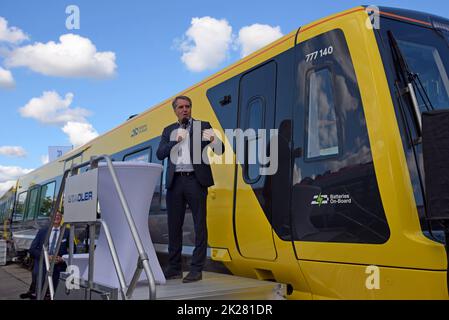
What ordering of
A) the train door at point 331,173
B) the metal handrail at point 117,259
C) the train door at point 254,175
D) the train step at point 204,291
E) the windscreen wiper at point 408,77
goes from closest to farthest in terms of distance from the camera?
the metal handrail at point 117,259 → the train door at point 331,173 → the windscreen wiper at point 408,77 → the train step at point 204,291 → the train door at point 254,175

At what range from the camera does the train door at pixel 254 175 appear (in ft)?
13.2

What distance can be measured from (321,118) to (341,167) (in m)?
0.47

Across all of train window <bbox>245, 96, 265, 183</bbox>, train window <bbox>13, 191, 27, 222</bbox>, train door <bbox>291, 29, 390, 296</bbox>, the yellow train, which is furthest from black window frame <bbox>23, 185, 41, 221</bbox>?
train door <bbox>291, 29, 390, 296</bbox>

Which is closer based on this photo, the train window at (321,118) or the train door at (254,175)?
the train window at (321,118)

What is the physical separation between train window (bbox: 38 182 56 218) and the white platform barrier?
9.32m

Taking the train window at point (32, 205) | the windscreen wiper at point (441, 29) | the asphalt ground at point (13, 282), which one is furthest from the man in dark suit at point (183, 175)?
the train window at point (32, 205)

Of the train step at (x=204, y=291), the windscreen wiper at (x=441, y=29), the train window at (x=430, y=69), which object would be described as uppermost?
A: the windscreen wiper at (x=441, y=29)

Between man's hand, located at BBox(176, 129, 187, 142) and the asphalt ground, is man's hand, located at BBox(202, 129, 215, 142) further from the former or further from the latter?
the asphalt ground

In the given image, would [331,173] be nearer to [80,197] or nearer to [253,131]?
[253,131]

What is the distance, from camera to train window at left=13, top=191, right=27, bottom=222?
54.1ft

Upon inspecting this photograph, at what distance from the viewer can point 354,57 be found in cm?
344

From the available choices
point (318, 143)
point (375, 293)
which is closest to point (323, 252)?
point (375, 293)

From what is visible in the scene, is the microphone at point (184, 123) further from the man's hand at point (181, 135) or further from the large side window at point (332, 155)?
the large side window at point (332, 155)

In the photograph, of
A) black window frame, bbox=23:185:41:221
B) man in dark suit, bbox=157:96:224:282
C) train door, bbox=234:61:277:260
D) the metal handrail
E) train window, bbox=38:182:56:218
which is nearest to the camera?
the metal handrail
